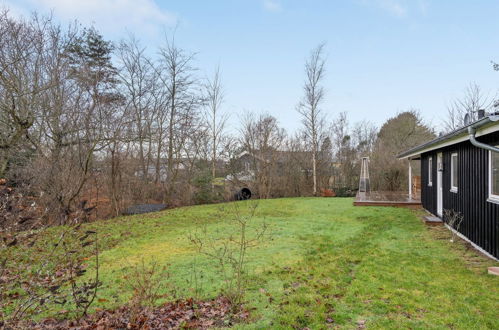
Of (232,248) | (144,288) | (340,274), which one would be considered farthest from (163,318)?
(232,248)

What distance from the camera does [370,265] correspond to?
4.83m

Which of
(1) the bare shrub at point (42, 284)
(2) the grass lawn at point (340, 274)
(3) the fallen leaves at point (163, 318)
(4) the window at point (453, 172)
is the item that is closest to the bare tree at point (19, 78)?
(2) the grass lawn at point (340, 274)

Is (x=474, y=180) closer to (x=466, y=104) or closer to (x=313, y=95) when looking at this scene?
(x=313, y=95)

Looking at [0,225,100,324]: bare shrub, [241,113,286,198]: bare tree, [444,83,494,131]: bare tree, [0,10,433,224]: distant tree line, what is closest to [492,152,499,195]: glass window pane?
[0,225,100,324]: bare shrub

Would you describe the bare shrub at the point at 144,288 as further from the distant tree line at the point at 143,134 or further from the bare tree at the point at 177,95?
the bare tree at the point at 177,95

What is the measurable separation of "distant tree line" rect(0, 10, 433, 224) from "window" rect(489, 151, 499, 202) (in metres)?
10.3

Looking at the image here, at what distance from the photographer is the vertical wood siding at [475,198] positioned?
5.16m

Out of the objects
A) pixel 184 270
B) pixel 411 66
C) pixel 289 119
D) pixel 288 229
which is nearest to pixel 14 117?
pixel 184 270

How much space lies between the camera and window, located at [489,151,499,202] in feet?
16.5

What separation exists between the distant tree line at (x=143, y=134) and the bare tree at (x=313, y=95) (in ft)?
0.20

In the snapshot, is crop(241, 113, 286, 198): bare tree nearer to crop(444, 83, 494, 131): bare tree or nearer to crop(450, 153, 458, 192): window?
crop(450, 153, 458, 192): window

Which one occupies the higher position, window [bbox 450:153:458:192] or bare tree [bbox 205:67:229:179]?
bare tree [bbox 205:67:229:179]

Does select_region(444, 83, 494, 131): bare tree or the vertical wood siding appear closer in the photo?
the vertical wood siding

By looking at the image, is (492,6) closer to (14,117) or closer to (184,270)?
(184,270)
